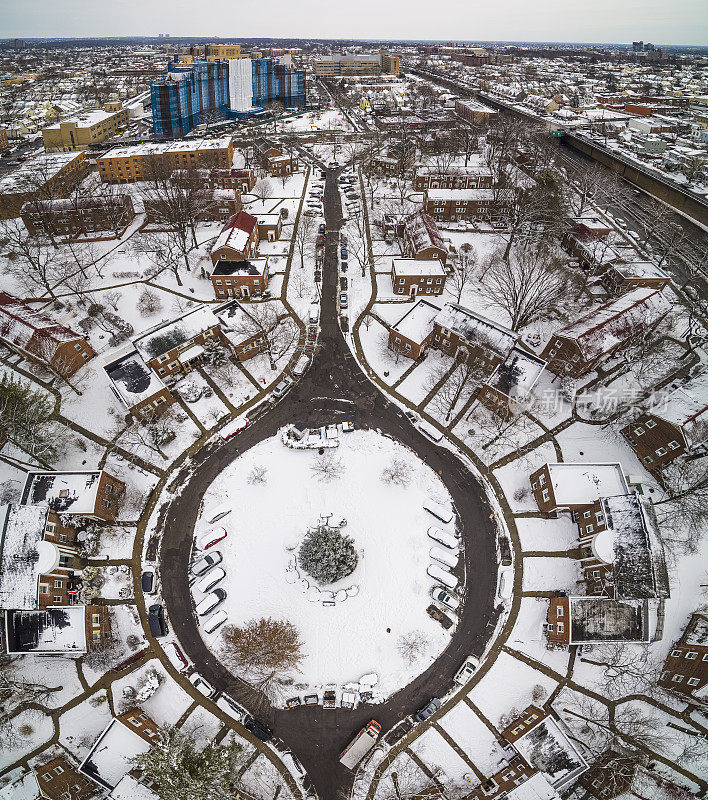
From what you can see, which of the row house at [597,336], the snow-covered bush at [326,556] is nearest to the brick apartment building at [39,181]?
the snow-covered bush at [326,556]

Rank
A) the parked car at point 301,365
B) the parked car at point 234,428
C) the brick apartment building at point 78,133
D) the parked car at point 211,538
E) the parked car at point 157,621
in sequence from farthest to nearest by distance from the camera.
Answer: the brick apartment building at point 78,133 → the parked car at point 301,365 → the parked car at point 234,428 → the parked car at point 211,538 → the parked car at point 157,621

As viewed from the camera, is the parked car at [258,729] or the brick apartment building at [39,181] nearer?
the parked car at [258,729]

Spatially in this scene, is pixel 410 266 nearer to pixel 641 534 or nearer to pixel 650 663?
pixel 641 534

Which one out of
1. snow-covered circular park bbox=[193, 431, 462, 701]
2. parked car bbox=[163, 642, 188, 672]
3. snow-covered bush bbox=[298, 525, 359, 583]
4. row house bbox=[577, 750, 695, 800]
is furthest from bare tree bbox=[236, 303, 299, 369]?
row house bbox=[577, 750, 695, 800]

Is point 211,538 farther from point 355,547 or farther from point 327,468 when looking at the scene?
point 355,547

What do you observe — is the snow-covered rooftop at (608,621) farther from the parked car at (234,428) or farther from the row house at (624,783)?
the parked car at (234,428)

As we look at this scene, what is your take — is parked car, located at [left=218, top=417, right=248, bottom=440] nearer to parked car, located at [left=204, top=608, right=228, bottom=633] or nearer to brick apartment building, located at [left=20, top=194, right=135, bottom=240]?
parked car, located at [left=204, top=608, right=228, bottom=633]

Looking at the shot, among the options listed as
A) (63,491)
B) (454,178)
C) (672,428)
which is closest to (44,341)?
(63,491)

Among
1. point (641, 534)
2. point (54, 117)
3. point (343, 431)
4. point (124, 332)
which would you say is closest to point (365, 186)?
point (124, 332)
